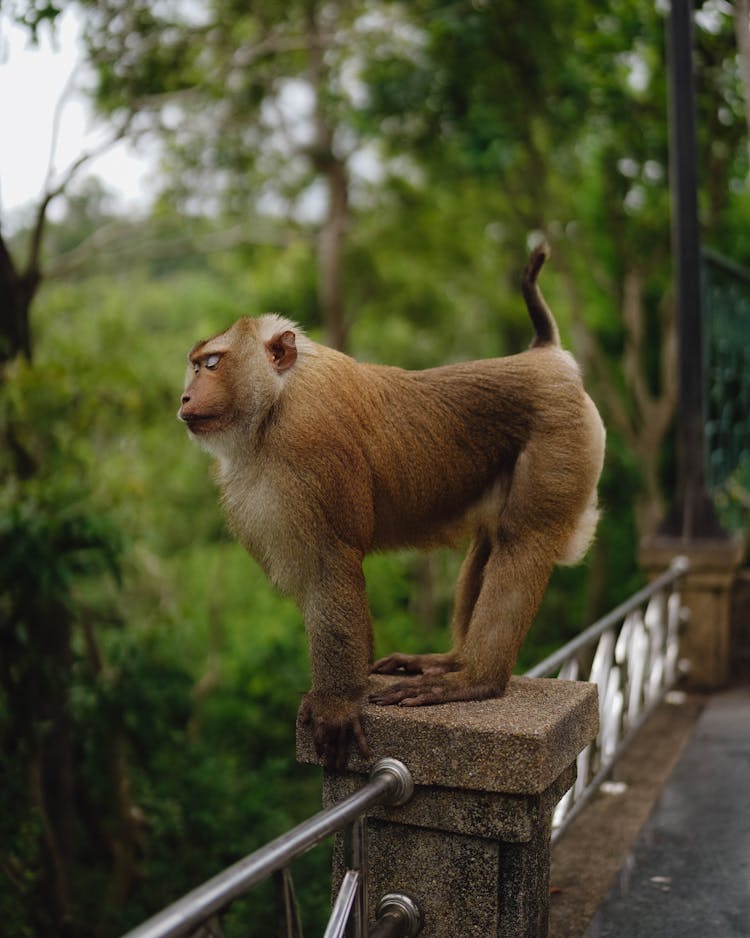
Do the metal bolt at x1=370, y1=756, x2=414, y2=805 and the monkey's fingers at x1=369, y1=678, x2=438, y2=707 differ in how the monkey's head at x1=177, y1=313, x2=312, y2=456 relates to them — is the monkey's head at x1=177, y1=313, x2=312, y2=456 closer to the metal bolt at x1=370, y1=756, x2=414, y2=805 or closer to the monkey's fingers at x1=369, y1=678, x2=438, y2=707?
the monkey's fingers at x1=369, y1=678, x2=438, y2=707

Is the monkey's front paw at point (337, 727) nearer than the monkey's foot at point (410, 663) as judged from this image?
Yes

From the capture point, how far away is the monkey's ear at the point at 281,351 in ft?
8.70

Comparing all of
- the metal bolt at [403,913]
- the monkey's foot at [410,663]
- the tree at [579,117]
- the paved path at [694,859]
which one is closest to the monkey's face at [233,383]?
the monkey's foot at [410,663]

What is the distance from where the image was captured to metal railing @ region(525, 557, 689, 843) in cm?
380

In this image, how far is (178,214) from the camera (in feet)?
39.8

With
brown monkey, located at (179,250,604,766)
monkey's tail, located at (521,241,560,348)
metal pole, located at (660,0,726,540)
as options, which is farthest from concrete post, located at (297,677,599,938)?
metal pole, located at (660,0,726,540)

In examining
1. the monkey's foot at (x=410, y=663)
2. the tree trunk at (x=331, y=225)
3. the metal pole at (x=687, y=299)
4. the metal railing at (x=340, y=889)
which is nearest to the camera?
the metal railing at (x=340, y=889)

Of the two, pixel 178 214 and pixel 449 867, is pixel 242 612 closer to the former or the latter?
pixel 178 214

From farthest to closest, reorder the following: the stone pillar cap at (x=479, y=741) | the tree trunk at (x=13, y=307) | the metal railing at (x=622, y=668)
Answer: the tree trunk at (x=13, y=307)
the metal railing at (x=622, y=668)
the stone pillar cap at (x=479, y=741)

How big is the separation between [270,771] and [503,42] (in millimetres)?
6224

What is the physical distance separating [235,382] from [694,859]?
2.40 metres

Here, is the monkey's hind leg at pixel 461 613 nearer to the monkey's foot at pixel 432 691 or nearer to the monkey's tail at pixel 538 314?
the monkey's foot at pixel 432 691

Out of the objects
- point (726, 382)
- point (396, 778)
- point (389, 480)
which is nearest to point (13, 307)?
point (389, 480)

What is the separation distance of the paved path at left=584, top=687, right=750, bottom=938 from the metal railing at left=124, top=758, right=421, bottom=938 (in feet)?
2.73
